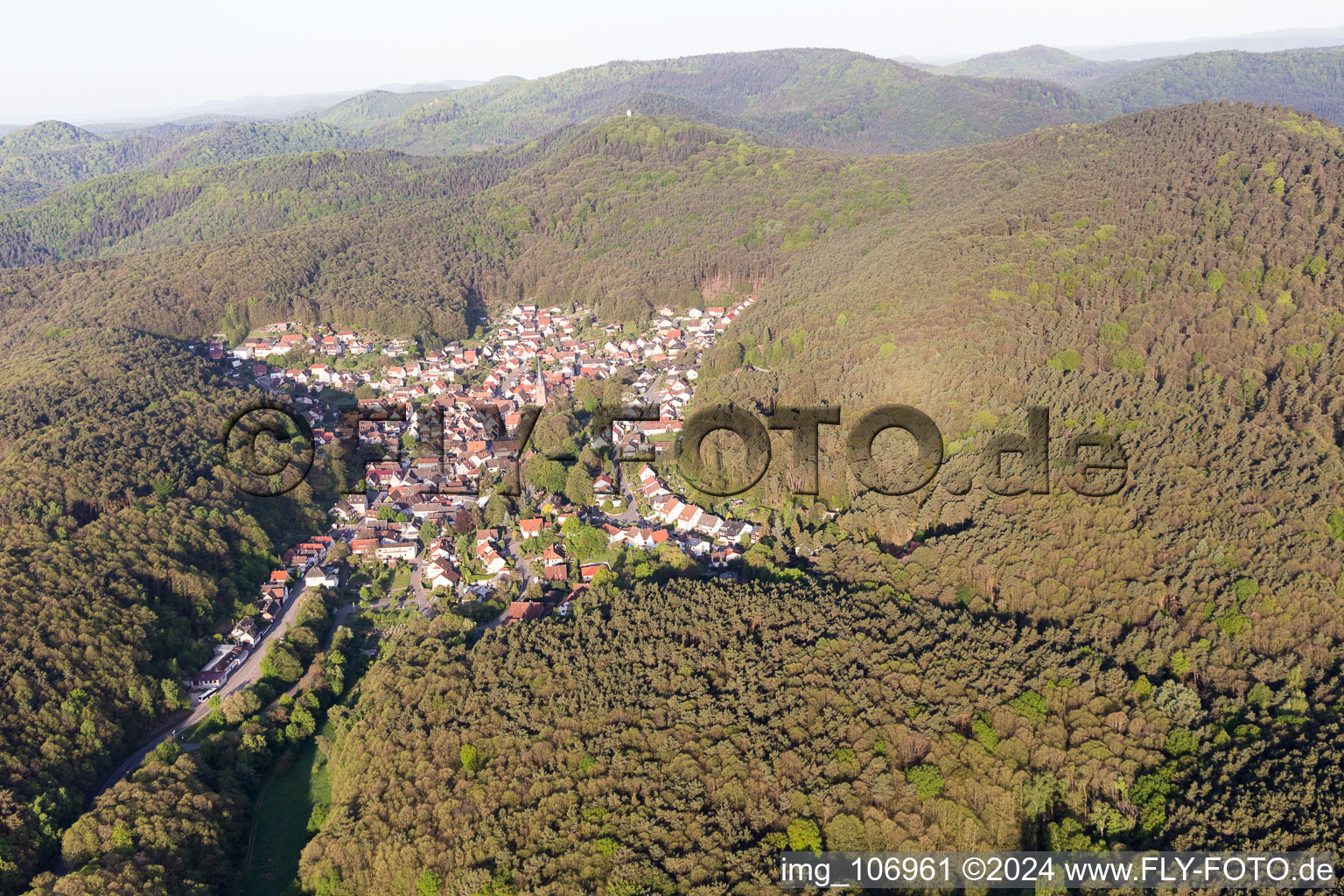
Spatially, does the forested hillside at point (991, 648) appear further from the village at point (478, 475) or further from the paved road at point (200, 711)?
the paved road at point (200, 711)

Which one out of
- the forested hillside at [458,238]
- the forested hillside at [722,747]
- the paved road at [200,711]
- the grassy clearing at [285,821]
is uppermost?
the forested hillside at [458,238]

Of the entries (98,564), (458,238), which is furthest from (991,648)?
(458,238)

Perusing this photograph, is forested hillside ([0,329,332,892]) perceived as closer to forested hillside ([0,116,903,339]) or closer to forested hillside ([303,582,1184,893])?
forested hillside ([303,582,1184,893])

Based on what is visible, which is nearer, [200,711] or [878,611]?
[878,611]

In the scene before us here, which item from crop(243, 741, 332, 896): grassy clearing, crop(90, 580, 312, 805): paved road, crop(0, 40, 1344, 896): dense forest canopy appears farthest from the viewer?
crop(90, 580, 312, 805): paved road

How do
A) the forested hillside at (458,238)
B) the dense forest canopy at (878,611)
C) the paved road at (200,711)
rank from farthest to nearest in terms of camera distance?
the forested hillside at (458,238), the paved road at (200,711), the dense forest canopy at (878,611)

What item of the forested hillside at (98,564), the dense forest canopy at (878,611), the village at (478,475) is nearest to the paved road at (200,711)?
the village at (478,475)

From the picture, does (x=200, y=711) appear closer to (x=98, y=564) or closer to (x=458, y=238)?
(x=98, y=564)

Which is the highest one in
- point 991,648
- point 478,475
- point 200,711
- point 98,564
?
point 98,564

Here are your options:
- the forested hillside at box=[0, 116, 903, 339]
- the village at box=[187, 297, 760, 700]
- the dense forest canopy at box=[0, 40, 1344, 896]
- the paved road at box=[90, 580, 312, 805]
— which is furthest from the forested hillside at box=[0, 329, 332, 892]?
the forested hillside at box=[0, 116, 903, 339]

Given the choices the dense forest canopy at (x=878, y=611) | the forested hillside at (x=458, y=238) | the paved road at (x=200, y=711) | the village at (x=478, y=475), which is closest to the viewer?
the dense forest canopy at (x=878, y=611)
